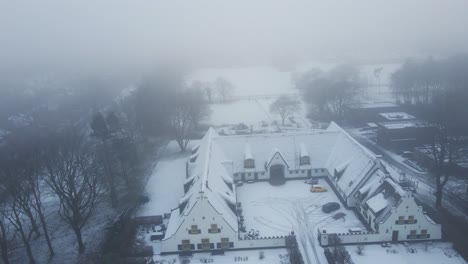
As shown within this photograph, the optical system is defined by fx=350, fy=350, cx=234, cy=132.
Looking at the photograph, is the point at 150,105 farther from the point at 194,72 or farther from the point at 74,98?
the point at 194,72

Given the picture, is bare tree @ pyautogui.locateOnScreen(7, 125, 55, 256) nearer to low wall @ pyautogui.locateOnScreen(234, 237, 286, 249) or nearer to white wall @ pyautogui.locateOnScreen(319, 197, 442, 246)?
low wall @ pyautogui.locateOnScreen(234, 237, 286, 249)

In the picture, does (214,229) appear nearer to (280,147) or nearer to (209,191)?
(209,191)

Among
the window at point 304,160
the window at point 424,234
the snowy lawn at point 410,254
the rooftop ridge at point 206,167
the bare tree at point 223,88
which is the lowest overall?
the snowy lawn at point 410,254

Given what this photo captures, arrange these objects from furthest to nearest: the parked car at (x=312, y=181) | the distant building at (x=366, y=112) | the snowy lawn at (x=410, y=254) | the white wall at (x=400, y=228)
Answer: the distant building at (x=366, y=112)
the parked car at (x=312, y=181)
the white wall at (x=400, y=228)
the snowy lawn at (x=410, y=254)

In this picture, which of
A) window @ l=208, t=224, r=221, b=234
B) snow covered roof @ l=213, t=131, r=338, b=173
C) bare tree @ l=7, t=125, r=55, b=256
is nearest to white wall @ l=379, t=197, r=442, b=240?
snow covered roof @ l=213, t=131, r=338, b=173

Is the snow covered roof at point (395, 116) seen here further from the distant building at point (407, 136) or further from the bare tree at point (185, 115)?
the bare tree at point (185, 115)

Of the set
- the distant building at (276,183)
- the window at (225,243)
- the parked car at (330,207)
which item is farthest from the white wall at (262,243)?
the parked car at (330,207)

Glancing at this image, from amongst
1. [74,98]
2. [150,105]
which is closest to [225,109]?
[150,105]
